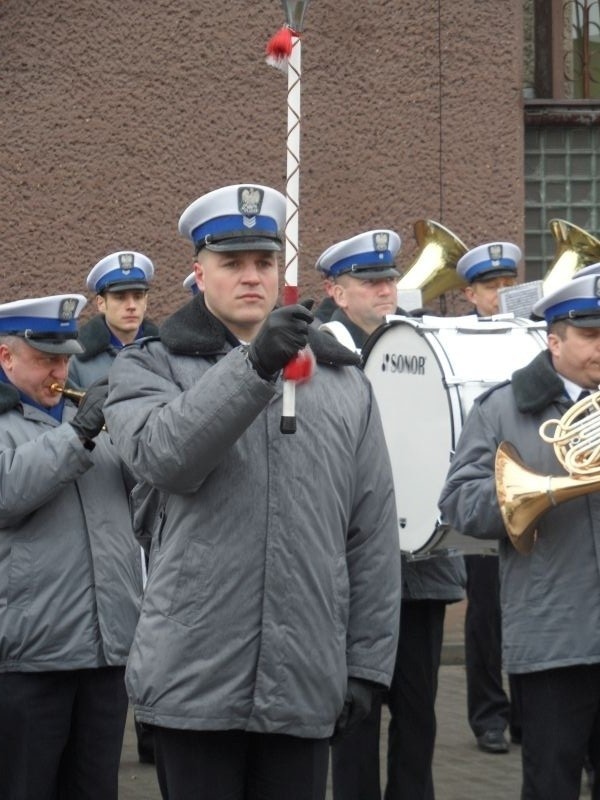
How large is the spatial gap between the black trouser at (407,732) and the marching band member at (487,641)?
1.60m

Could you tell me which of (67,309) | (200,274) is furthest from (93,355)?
(200,274)

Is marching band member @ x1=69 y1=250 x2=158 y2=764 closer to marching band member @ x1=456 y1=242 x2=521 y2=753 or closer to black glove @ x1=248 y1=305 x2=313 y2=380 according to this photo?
marching band member @ x1=456 y1=242 x2=521 y2=753

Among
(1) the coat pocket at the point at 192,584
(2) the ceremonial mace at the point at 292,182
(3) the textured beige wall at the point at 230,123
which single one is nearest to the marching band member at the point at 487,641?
(3) the textured beige wall at the point at 230,123

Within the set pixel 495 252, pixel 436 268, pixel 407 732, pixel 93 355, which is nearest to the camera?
pixel 407 732

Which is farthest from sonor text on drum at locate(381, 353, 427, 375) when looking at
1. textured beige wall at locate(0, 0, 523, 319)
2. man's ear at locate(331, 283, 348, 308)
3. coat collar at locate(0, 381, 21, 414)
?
textured beige wall at locate(0, 0, 523, 319)

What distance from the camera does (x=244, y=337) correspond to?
13.3 feet

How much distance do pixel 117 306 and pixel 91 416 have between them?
3.09 m

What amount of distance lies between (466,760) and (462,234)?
390 cm

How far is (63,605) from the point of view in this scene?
197 inches

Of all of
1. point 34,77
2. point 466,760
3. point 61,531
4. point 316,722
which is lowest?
point 466,760

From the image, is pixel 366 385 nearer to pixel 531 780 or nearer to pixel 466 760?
pixel 531 780

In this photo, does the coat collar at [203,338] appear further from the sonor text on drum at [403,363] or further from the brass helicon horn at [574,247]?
the brass helicon horn at [574,247]

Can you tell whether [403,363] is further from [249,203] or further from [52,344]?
[249,203]

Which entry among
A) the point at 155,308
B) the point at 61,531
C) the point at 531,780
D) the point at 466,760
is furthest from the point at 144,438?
the point at 155,308
